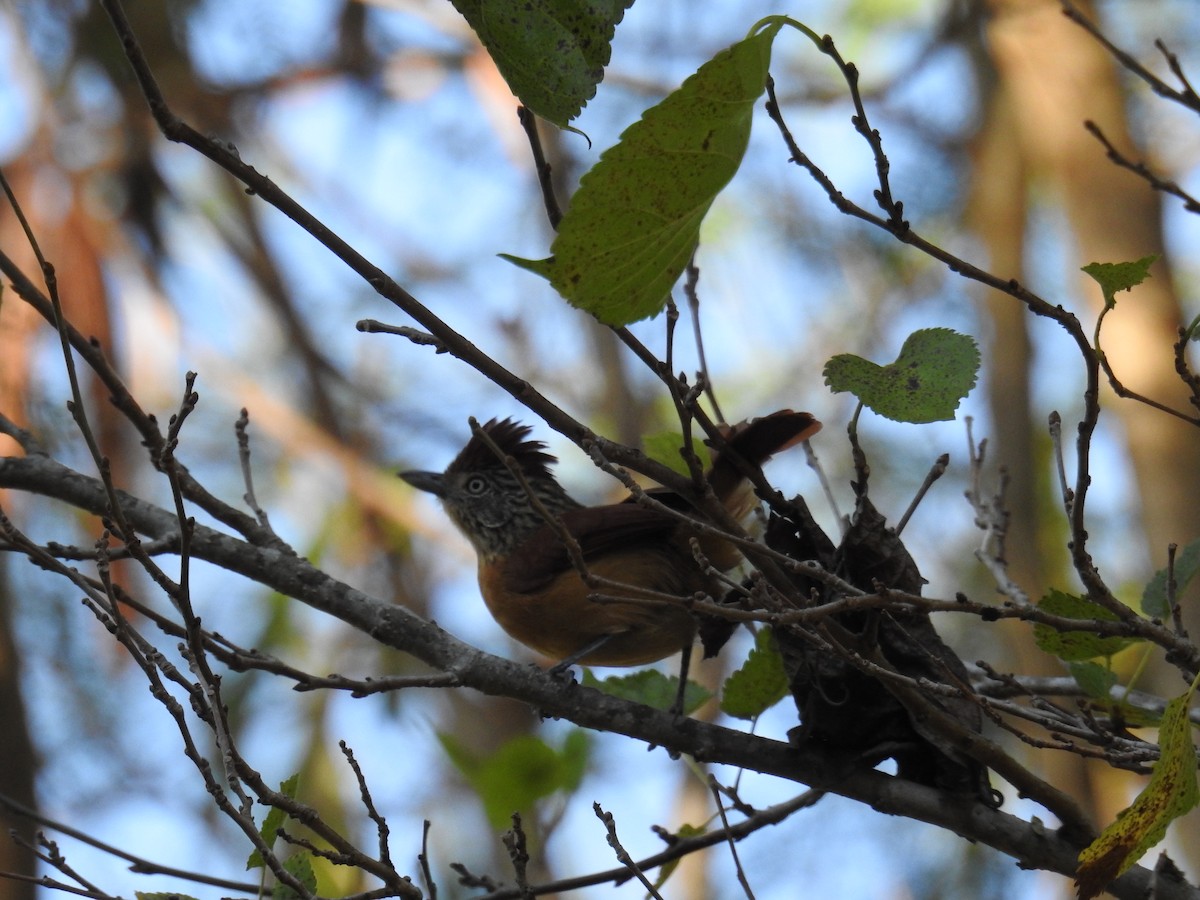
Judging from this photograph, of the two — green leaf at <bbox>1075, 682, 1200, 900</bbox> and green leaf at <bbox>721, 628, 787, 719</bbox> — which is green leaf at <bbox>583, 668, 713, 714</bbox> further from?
green leaf at <bbox>1075, 682, 1200, 900</bbox>

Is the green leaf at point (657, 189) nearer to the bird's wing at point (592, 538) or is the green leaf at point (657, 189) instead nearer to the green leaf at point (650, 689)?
the green leaf at point (650, 689)

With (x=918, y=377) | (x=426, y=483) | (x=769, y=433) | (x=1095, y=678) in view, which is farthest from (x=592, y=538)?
(x=918, y=377)

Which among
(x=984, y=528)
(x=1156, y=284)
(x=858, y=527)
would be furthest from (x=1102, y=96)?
(x=858, y=527)

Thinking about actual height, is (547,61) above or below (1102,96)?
below

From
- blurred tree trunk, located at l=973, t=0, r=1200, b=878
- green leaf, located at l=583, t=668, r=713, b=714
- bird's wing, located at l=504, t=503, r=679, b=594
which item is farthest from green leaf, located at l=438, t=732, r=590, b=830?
blurred tree trunk, located at l=973, t=0, r=1200, b=878

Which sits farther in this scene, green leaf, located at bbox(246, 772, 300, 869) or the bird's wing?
the bird's wing

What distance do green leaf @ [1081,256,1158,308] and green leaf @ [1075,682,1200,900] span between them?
2.21ft

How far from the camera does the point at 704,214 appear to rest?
5.95 ft

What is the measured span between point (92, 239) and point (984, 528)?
285 inches

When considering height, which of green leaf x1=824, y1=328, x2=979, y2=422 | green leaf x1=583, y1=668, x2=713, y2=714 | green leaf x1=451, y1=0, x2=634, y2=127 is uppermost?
green leaf x1=451, y1=0, x2=634, y2=127

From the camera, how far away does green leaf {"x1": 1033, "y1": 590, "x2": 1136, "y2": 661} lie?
7.77 feet

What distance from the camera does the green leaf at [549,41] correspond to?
1.77 m

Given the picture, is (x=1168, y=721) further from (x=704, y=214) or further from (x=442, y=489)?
(x=442, y=489)

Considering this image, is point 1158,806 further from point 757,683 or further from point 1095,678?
point 757,683
